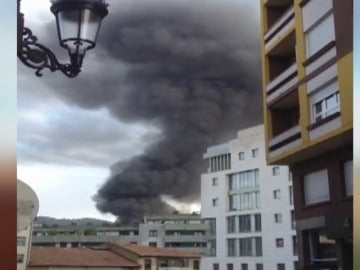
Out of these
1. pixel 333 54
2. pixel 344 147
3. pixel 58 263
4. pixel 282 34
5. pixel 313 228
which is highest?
pixel 282 34

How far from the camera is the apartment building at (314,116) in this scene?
2174 mm

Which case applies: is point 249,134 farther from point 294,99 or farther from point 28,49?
point 28,49

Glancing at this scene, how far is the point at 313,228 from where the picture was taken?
3.39 meters

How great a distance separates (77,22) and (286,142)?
2440 mm

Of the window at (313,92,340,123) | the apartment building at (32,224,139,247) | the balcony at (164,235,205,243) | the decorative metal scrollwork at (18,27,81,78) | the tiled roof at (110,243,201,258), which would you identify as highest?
the window at (313,92,340,123)

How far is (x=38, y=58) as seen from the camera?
0.68 meters

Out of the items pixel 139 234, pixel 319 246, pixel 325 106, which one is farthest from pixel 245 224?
pixel 139 234

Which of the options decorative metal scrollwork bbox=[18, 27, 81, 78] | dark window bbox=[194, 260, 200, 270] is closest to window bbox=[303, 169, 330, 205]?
dark window bbox=[194, 260, 200, 270]

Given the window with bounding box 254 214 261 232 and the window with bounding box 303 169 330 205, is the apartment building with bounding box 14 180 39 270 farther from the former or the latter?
the window with bounding box 254 214 261 232

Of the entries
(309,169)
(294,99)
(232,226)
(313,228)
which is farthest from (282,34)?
(232,226)

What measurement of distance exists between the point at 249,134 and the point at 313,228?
80 centimetres

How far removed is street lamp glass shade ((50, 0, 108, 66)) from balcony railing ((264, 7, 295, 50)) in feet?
8.44

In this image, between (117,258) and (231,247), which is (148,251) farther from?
(231,247)

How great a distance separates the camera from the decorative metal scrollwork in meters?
0.66
